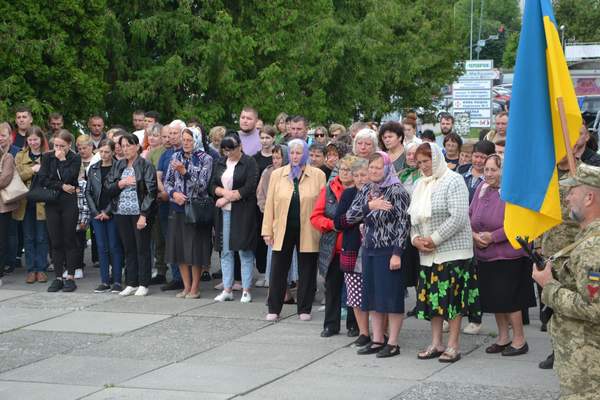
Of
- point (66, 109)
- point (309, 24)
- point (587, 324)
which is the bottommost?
point (587, 324)

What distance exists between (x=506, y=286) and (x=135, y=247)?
511 centimetres

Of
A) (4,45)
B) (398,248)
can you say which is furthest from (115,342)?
(4,45)

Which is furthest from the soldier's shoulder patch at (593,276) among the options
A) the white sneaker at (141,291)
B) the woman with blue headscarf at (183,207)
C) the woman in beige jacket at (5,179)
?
the woman in beige jacket at (5,179)

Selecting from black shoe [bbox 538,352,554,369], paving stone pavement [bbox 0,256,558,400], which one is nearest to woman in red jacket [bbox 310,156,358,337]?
paving stone pavement [bbox 0,256,558,400]

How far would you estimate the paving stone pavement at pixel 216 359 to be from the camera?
28.8ft

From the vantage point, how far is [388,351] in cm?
995

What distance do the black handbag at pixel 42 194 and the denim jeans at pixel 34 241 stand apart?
69 centimetres

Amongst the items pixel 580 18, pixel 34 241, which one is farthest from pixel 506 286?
pixel 580 18

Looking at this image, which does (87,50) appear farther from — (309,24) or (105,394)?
(105,394)

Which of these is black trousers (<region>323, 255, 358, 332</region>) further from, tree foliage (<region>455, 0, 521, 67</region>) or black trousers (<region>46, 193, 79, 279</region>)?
tree foliage (<region>455, 0, 521, 67</region>)

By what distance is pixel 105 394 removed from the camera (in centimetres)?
877

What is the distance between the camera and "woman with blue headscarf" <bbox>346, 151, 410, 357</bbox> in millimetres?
9930

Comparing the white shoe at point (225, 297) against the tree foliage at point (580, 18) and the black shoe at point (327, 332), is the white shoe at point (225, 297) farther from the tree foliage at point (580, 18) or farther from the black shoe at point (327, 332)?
the tree foliage at point (580, 18)

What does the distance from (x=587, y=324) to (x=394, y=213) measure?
3674mm
